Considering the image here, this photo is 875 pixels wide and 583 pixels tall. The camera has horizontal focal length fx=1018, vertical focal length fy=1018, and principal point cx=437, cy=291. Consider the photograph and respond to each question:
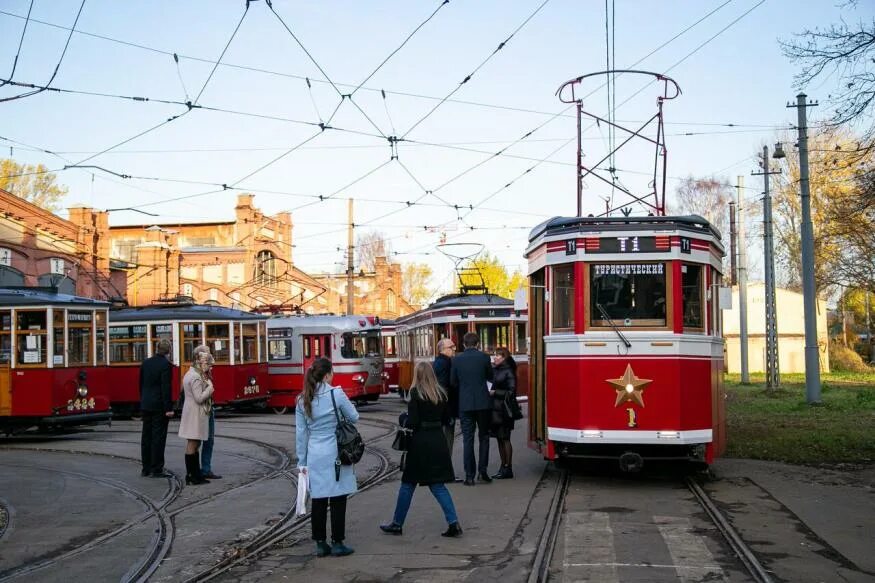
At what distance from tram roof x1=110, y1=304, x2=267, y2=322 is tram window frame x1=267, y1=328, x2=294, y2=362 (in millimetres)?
2359

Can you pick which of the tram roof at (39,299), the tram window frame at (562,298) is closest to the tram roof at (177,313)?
the tram roof at (39,299)

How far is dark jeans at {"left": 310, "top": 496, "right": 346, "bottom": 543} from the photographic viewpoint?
336 inches

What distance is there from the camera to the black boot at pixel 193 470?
1354 centimetres

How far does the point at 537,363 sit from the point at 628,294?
1931 mm

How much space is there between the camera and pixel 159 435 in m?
14.3

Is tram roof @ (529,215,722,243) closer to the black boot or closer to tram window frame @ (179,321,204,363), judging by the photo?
the black boot

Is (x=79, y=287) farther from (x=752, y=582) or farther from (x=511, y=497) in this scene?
(x=752, y=582)

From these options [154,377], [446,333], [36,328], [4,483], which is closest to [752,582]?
[154,377]

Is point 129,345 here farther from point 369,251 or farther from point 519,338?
point 369,251

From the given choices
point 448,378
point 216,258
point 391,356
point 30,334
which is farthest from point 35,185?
point 448,378

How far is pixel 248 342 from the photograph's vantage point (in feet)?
96.1

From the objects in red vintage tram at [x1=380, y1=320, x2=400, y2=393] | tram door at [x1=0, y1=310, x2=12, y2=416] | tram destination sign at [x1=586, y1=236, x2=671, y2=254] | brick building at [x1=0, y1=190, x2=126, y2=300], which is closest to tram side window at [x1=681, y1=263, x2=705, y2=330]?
tram destination sign at [x1=586, y1=236, x2=671, y2=254]

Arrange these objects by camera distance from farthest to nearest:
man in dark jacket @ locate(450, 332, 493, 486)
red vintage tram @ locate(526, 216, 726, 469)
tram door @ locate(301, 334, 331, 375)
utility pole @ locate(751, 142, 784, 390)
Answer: utility pole @ locate(751, 142, 784, 390)
tram door @ locate(301, 334, 331, 375)
man in dark jacket @ locate(450, 332, 493, 486)
red vintage tram @ locate(526, 216, 726, 469)

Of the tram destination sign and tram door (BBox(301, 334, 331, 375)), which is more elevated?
the tram destination sign
